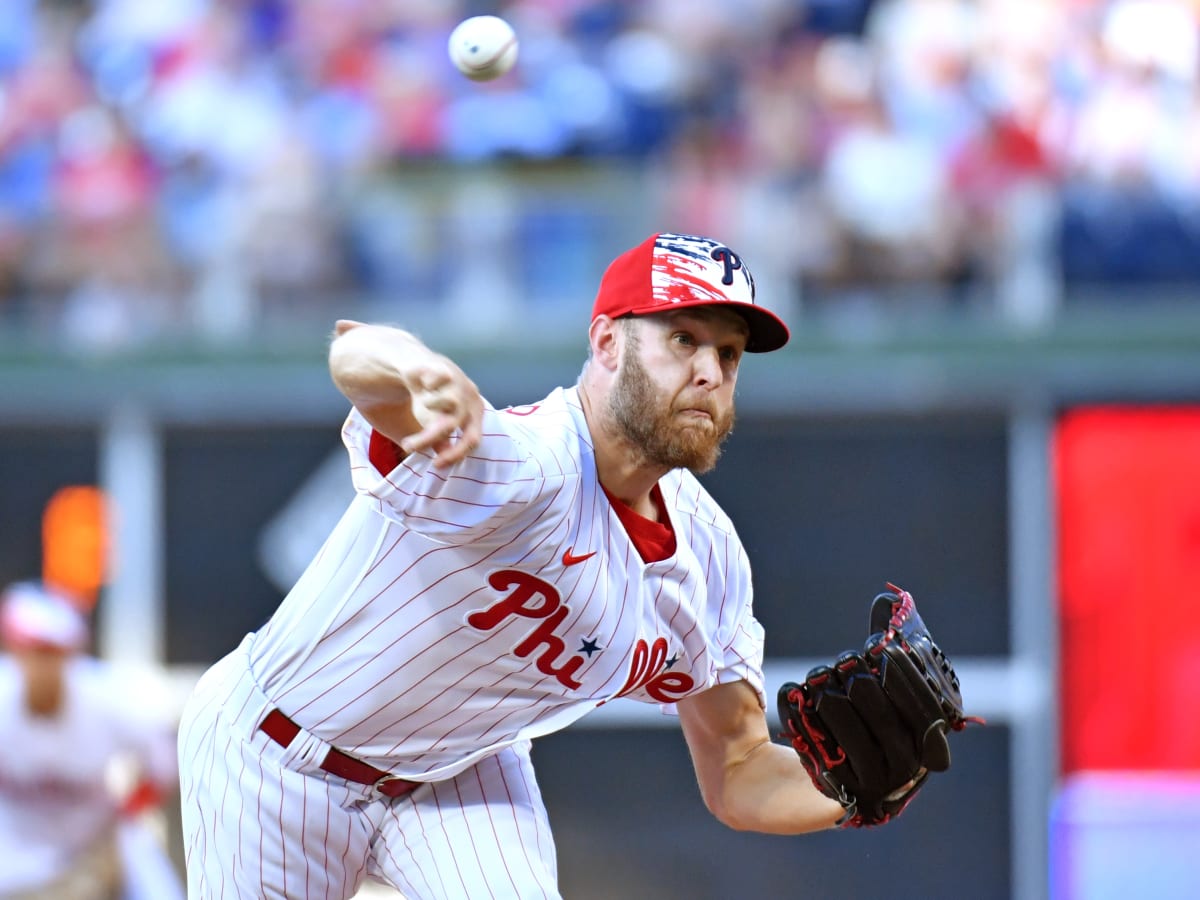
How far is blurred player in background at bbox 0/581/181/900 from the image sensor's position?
7.24 metres

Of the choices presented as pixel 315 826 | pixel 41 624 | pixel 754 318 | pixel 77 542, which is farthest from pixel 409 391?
pixel 77 542

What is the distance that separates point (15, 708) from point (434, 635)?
4434 millimetres

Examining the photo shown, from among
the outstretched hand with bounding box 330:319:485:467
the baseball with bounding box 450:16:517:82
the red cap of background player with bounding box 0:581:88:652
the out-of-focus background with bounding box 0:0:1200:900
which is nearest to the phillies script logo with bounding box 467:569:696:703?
the outstretched hand with bounding box 330:319:485:467

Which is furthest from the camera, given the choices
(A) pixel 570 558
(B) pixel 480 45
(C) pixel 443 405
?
(B) pixel 480 45

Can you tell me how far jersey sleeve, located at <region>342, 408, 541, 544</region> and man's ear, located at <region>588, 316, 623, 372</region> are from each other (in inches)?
14.8

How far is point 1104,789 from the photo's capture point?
7898 millimetres

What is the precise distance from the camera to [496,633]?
3.46 m

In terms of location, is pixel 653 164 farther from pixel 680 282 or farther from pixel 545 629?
pixel 545 629

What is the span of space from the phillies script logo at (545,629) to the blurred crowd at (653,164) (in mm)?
4582

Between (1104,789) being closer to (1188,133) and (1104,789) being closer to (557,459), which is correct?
(1188,133)

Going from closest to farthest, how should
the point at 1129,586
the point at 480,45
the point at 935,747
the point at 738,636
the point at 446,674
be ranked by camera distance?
the point at 446,674 < the point at 935,747 < the point at 738,636 < the point at 480,45 < the point at 1129,586

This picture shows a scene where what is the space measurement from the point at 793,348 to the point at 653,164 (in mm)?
1145

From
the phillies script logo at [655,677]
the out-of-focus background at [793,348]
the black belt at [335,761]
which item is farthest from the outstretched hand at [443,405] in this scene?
the out-of-focus background at [793,348]

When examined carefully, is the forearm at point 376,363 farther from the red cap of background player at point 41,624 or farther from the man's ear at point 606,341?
the red cap of background player at point 41,624
